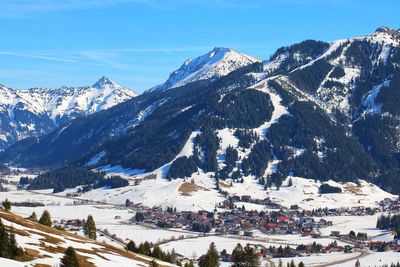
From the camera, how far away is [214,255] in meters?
144

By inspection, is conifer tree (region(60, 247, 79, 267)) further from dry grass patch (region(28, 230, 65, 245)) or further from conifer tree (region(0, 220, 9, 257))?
dry grass patch (region(28, 230, 65, 245))

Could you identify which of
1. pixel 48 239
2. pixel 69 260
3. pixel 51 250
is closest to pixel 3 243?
pixel 69 260

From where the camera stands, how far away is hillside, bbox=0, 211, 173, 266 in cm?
9162

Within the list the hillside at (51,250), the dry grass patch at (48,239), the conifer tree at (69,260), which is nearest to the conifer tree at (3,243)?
the hillside at (51,250)

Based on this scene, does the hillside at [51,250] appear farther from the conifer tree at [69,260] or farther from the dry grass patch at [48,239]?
the conifer tree at [69,260]

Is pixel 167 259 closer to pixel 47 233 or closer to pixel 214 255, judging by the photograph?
pixel 214 255

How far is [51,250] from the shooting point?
102312 millimetres

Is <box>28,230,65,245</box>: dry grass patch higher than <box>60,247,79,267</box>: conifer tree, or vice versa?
<box>28,230,65,245</box>: dry grass patch

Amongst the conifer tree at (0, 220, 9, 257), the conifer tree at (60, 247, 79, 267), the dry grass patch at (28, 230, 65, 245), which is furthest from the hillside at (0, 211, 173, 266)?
the conifer tree at (60, 247, 79, 267)

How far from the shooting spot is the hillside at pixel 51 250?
3607 inches

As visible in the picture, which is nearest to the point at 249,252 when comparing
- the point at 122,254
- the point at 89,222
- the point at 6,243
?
the point at 122,254

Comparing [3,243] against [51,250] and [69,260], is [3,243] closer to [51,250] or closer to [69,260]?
[69,260]

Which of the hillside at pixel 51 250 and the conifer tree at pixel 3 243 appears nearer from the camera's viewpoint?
the conifer tree at pixel 3 243

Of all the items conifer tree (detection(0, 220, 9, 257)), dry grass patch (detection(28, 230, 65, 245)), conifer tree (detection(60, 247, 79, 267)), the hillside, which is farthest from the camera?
dry grass patch (detection(28, 230, 65, 245))
